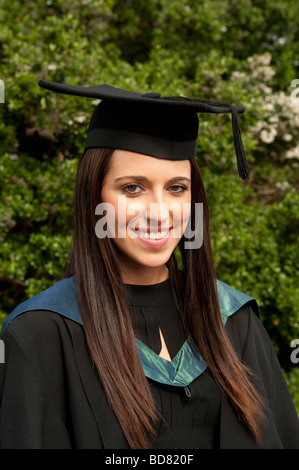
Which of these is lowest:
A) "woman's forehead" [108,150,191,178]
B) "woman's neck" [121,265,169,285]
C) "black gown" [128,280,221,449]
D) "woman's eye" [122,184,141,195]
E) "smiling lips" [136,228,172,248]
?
"black gown" [128,280,221,449]

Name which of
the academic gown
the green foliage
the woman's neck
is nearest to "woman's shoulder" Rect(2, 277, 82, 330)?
the academic gown

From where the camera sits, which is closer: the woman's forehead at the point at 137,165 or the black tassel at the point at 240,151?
the woman's forehead at the point at 137,165

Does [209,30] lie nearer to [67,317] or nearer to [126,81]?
[126,81]

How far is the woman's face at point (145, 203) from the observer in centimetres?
167

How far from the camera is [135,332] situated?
1760 mm

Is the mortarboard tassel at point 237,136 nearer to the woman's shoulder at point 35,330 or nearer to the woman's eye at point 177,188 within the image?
the woman's eye at point 177,188

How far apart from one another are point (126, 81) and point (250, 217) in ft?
4.72

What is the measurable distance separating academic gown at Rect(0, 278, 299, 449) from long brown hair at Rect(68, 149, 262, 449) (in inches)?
1.4

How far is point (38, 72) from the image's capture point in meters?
3.92

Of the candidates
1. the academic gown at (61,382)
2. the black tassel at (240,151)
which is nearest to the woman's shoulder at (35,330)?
the academic gown at (61,382)

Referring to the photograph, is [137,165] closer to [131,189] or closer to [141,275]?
[131,189]

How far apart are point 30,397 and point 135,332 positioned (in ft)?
1.30

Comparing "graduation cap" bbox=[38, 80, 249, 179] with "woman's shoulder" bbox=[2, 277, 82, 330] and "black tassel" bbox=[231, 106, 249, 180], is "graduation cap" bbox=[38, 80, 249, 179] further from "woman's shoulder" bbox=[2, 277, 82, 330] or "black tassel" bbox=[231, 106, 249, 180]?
"woman's shoulder" bbox=[2, 277, 82, 330]

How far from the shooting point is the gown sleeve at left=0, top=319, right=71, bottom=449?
1505 millimetres
